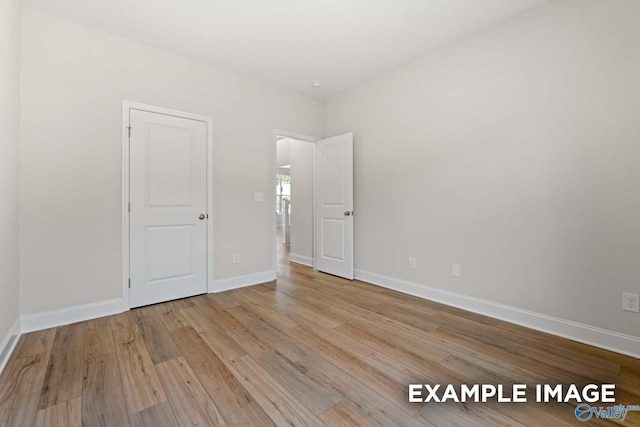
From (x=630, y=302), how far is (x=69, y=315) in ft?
14.4

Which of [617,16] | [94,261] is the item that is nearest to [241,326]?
[94,261]

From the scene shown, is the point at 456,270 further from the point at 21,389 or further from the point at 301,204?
the point at 21,389

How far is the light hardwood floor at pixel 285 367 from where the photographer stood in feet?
4.58

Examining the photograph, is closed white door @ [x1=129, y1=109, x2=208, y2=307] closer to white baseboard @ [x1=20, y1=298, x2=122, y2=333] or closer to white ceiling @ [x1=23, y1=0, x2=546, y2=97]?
white baseboard @ [x1=20, y1=298, x2=122, y2=333]

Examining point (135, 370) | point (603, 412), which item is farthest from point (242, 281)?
point (603, 412)

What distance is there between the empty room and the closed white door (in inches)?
0.8

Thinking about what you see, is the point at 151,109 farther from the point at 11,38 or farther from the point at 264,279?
the point at 264,279

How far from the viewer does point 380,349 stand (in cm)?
201

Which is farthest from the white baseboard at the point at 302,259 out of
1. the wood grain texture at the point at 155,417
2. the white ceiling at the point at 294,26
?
the wood grain texture at the point at 155,417

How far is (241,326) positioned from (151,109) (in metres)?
2.34

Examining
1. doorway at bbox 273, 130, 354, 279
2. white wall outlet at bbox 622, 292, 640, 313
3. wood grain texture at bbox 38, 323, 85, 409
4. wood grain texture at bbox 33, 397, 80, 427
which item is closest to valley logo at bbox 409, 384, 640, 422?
white wall outlet at bbox 622, 292, 640, 313

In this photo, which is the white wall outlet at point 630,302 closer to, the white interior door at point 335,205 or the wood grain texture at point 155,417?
the white interior door at point 335,205

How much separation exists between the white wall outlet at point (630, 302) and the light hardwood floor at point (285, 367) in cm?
35

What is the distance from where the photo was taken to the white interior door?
3.89 meters
